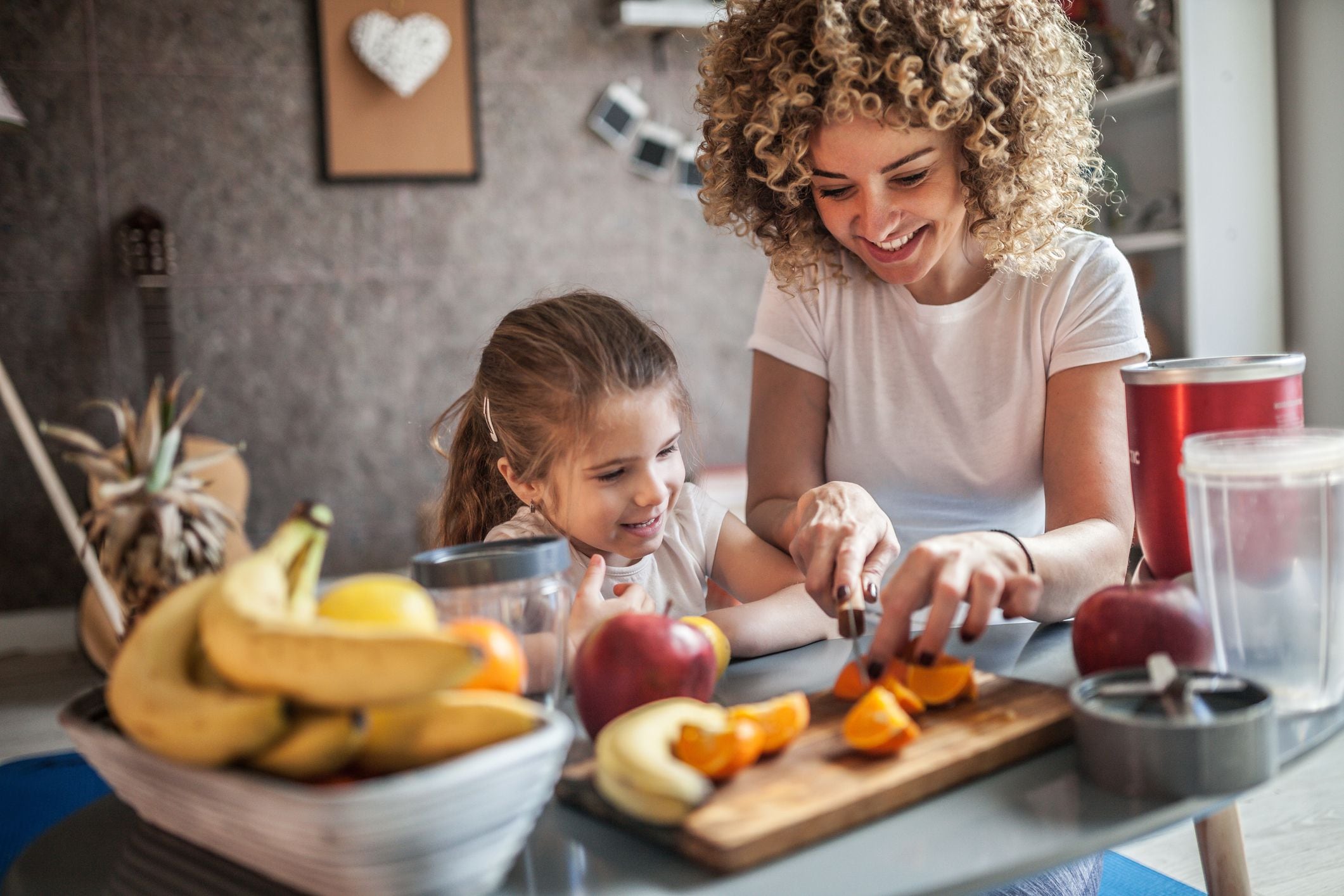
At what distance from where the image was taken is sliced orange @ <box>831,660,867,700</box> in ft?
2.85

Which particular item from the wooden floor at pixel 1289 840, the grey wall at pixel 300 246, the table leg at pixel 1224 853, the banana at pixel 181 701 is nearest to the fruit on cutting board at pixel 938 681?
the banana at pixel 181 701

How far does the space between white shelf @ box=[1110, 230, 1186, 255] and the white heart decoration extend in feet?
7.59

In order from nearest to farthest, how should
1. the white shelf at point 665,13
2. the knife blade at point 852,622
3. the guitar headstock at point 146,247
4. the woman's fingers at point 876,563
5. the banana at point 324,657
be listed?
the banana at point 324,657 → the knife blade at point 852,622 → the woman's fingers at point 876,563 → the guitar headstock at point 146,247 → the white shelf at point 665,13

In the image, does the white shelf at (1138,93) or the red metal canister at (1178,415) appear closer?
the red metal canister at (1178,415)

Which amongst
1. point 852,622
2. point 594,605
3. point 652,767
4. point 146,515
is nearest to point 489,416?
point 594,605

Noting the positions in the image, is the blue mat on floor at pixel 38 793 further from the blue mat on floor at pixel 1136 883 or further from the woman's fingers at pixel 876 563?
the blue mat on floor at pixel 1136 883

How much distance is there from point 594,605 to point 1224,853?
83 centimetres

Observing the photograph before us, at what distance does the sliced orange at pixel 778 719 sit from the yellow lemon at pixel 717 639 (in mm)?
160

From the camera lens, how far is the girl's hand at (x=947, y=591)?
87cm

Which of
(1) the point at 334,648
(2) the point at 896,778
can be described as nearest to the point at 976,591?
(2) the point at 896,778

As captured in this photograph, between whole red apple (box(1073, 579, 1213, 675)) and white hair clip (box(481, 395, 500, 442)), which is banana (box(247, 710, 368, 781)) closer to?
whole red apple (box(1073, 579, 1213, 675))

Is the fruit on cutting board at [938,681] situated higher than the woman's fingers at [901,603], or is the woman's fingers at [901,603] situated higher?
the woman's fingers at [901,603]

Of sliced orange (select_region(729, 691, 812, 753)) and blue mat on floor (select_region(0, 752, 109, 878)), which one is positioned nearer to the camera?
sliced orange (select_region(729, 691, 812, 753))

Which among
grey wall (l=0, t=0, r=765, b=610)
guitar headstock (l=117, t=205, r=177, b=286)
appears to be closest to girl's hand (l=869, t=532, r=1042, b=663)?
grey wall (l=0, t=0, r=765, b=610)
